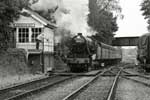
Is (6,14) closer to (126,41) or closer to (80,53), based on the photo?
(80,53)

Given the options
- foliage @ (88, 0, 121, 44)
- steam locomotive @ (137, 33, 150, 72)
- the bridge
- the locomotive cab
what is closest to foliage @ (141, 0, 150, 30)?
foliage @ (88, 0, 121, 44)

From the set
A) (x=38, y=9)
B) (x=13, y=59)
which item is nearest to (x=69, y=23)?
(x=38, y=9)

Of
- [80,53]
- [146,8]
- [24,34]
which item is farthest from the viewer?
[146,8]

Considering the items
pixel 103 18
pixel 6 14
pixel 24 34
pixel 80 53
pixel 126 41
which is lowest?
pixel 80 53

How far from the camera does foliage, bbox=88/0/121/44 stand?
164 ft

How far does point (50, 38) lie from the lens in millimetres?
27453

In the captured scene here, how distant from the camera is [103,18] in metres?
52.9

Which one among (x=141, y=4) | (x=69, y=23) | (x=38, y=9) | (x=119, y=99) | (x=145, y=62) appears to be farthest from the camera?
(x=141, y=4)

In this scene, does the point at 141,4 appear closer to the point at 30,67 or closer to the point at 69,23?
the point at 69,23

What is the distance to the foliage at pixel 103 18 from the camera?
164 ft

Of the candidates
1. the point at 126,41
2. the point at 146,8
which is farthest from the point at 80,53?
the point at 126,41

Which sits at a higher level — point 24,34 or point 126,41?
point 126,41

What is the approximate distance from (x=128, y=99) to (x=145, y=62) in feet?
40.1

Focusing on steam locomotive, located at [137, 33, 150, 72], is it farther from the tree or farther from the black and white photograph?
the tree
